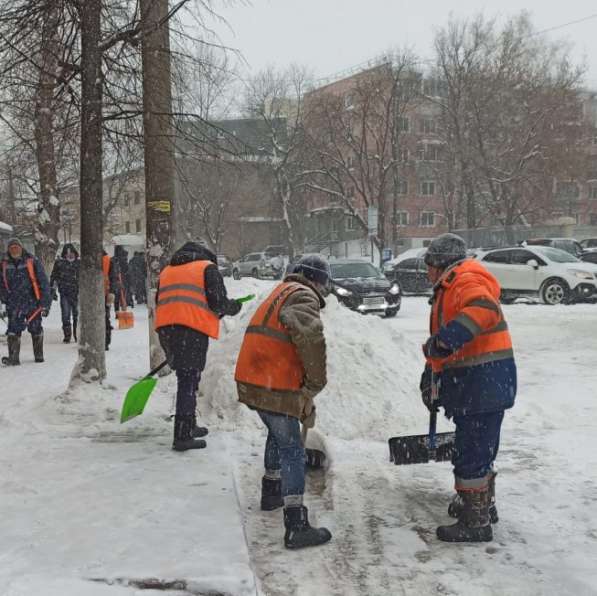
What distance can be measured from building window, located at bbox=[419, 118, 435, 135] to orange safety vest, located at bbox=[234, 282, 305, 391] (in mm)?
49063

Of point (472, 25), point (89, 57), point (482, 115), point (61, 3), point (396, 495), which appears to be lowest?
point (396, 495)

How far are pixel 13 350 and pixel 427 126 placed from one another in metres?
46.4

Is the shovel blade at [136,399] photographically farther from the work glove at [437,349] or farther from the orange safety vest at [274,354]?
the work glove at [437,349]

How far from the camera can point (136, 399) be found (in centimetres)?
622

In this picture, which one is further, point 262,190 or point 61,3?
point 262,190

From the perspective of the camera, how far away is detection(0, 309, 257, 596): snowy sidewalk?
3369mm

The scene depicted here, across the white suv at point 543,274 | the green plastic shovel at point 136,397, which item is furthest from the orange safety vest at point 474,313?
the white suv at point 543,274

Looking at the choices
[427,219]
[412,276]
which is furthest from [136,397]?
[427,219]

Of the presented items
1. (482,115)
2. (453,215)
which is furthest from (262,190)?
(482,115)

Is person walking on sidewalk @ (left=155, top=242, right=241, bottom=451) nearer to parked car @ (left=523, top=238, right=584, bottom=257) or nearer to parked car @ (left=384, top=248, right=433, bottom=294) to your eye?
parked car @ (left=384, top=248, right=433, bottom=294)

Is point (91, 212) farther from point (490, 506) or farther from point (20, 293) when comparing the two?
point (490, 506)

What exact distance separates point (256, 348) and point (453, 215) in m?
51.4

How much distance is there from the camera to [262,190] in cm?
5288

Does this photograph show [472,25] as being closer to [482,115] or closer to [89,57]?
[482,115]
